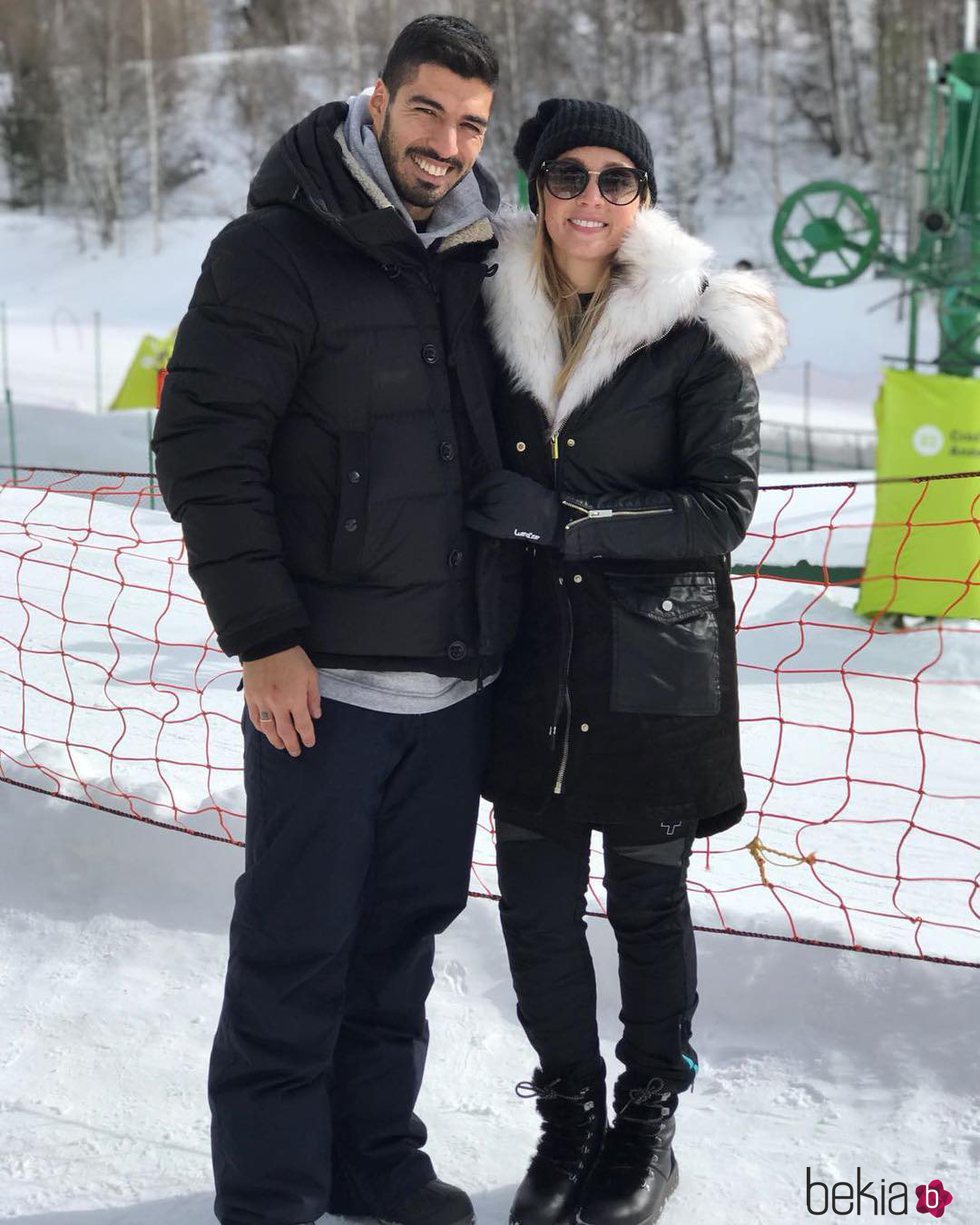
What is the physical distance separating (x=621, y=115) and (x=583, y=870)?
1131 millimetres

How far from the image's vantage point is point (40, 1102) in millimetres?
2355

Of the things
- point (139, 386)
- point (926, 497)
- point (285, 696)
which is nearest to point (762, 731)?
point (926, 497)

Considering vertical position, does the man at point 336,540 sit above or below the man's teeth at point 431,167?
below

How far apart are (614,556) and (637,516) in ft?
0.23

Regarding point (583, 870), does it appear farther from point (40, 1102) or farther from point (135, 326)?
point (135, 326)

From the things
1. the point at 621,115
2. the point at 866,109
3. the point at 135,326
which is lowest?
the point at 135,326

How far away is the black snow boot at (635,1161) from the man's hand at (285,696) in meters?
0.79

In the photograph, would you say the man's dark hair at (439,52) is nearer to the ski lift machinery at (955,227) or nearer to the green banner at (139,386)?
the ski lift machinery at (955,227)

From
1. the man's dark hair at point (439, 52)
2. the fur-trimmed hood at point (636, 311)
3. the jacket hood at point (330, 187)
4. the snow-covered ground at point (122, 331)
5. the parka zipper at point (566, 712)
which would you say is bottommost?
the snow-covered ground at point (122, 331)

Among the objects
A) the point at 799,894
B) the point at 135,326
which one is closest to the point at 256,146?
the point at 135,326

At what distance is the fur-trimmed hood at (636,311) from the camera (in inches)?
76.3

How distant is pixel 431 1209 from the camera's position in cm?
204

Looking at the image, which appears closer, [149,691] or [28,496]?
[149,691]

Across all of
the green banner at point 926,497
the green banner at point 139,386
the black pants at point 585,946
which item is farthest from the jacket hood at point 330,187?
the green banner at point 139,386
